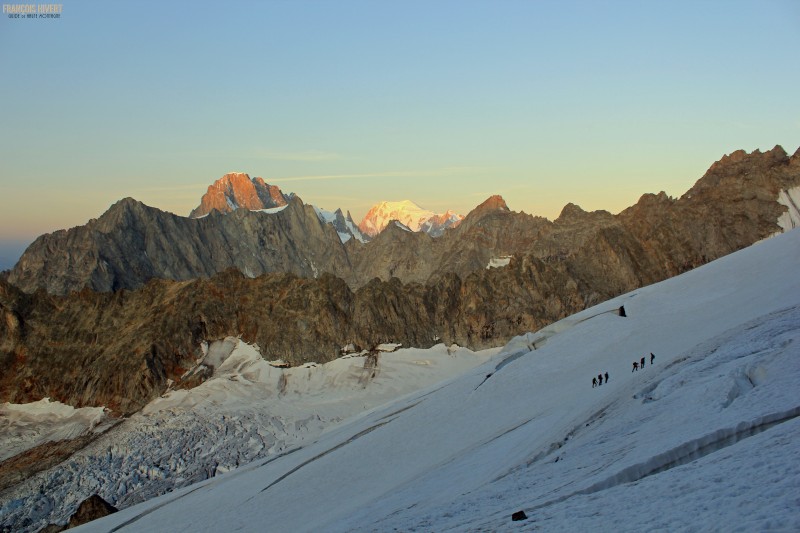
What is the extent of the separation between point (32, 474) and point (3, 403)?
120 feet

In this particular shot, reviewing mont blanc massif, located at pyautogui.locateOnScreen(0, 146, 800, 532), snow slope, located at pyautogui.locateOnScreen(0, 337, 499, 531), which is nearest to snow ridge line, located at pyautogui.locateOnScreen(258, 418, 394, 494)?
mont blanc massif, located at pyautogui.locateOnScreen(0, 146, 800, 532)

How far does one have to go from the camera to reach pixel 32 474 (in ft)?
348

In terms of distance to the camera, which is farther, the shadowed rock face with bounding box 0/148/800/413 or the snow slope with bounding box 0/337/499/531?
the shadowed rock face with bounding box 0/148/800/413

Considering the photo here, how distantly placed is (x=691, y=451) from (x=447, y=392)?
4293 centimetres

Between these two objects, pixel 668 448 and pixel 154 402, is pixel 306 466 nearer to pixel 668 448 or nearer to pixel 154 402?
pixel 668 448

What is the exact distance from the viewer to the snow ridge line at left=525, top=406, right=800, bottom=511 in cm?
1958

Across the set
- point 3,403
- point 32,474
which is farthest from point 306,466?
point 3,403

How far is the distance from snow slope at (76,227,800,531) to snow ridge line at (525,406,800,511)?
33 mm

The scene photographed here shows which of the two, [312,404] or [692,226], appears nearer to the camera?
[312,404]

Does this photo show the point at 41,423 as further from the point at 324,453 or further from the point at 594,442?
the point at 594,442

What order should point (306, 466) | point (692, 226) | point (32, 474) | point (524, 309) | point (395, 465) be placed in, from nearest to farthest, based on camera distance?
point (395, 465)
point (306, 466)
point (32, 474)
point (524, 309)
point (692, 226)

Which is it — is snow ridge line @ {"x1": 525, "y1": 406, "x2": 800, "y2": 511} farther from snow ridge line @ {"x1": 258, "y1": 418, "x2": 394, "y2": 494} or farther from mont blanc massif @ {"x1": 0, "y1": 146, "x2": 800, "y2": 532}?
snow ridge line @ {"x1": 258, "y1": 418, "x2": 394, "y2": 494}

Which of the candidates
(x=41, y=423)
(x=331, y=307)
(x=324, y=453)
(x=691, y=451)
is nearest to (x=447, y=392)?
(x=324, y=453)

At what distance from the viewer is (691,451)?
1986 centimetres
